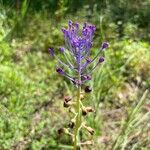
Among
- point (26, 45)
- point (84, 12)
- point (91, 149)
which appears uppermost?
point (84, 12)

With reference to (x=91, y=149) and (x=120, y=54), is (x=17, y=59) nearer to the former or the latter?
(x=120, y=54)

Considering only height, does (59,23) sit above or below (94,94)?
above

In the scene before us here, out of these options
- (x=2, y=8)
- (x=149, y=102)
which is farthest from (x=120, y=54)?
(x=2, y=8)

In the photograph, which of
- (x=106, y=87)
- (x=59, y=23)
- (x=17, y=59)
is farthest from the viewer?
(x=59, y=23)

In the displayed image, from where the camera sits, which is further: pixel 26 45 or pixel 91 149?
pixel 26 45

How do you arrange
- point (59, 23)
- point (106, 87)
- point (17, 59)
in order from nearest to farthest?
point (106, 87) < point (17, 59) < point (59, 23)

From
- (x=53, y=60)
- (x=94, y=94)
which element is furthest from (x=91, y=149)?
(x=53, y=60)
